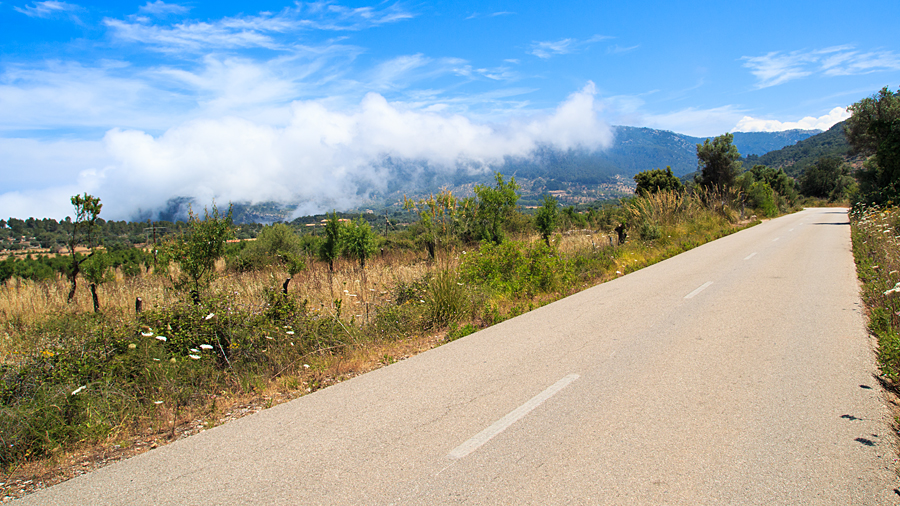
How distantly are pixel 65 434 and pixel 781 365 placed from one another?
689 centimetres

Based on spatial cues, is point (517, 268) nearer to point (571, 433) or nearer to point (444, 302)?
point (444, 302)

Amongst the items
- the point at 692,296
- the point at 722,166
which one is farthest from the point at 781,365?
the point at 722,166

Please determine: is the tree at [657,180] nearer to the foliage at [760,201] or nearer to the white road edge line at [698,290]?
the foliage at [760,201]

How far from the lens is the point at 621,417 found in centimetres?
367

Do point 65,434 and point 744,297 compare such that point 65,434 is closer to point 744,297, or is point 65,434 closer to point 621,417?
point 621,417

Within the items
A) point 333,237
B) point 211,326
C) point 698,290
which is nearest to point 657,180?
point 333,237

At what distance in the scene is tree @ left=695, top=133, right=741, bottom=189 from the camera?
3488 centimetres

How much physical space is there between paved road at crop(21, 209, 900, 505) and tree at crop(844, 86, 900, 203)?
80.6 feet

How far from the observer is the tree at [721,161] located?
34.9m

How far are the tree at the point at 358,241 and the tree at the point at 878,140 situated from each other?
25.2m

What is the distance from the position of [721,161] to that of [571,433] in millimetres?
38785

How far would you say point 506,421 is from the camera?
3666 millimetres

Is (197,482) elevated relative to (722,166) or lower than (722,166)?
lower

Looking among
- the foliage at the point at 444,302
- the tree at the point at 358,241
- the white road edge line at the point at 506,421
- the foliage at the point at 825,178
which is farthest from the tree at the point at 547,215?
the foliage at the point at 825,178
